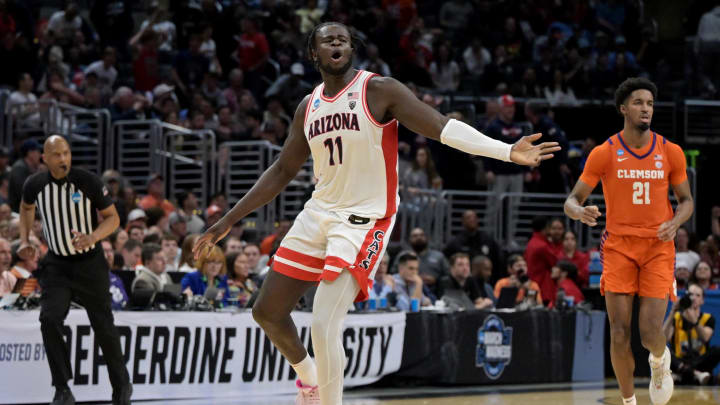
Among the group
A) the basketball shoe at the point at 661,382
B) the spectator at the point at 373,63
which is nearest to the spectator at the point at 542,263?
the spectator at the point at 373,63

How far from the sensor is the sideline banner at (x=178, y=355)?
32.6ft

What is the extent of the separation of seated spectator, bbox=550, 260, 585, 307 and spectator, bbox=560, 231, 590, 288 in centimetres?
33

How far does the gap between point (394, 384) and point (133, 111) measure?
6.46 metres

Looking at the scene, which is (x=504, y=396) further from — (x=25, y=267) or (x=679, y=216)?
(x=25, y=267)

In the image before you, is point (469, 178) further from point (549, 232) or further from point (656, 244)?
point (656, 244)

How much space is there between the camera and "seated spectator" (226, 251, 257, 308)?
11.7 m

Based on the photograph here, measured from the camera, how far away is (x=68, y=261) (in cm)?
922

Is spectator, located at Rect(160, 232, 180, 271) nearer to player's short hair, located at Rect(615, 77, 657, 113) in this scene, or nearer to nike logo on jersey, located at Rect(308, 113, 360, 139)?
player's short hair, located at Rect(615, 77, 657, 113)

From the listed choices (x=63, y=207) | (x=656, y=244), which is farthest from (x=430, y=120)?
(x=63, y=207)

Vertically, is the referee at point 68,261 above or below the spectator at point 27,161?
below

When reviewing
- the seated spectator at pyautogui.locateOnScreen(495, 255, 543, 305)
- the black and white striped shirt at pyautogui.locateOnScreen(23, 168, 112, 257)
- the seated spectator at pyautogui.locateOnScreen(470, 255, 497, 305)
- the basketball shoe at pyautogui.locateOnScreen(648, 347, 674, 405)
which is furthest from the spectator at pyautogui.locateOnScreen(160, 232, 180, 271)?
the basketball shoe at pyautogui.locateOnScreen(648, 347, 674, 405)

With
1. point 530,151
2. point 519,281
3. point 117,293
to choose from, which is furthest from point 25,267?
point 530,151

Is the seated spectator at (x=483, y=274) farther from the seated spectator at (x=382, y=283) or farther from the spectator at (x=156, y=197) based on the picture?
the spectator at (x=156, y=197)

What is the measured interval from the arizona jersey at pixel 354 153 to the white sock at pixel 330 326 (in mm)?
410
